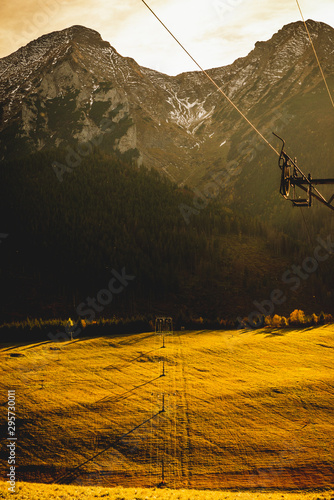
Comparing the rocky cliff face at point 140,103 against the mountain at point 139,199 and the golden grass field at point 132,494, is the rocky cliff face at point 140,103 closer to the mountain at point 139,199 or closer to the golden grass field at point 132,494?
the mountain at point 139,199

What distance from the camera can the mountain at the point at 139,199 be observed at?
32188 millimetres

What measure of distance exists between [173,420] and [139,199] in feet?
140

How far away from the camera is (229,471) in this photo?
7344 mm

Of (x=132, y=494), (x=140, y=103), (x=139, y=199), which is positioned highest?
(x=140, y=103)

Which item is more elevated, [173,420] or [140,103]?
[140,103]

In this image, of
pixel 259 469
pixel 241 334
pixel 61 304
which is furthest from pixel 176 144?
pixel 259 469

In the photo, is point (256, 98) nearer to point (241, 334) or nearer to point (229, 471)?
point (241, 334)

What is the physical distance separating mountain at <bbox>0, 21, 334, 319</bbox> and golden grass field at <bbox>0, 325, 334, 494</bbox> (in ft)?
51.5

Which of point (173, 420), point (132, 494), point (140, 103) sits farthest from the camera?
point (140, 103)

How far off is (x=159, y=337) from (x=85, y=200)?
3344 centimetres

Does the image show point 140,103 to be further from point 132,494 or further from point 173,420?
point 132,494

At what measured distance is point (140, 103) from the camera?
168 meters

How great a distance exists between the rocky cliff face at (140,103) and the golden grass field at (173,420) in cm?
7364

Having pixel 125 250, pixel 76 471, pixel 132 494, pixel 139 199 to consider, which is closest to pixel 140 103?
pixel 139 199
